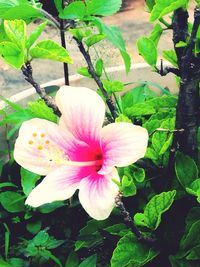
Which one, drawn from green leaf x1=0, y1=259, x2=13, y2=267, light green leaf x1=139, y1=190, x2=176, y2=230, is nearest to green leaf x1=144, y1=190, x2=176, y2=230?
light green leaf x1=139, y1=190, x2=176, y2=230

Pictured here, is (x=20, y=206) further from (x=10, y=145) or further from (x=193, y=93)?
(x=193, y=93)

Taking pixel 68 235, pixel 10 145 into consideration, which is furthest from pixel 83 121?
pixel 10 145

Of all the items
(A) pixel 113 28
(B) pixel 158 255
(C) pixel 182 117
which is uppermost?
(A) pixel 113 28

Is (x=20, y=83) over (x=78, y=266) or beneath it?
beneath

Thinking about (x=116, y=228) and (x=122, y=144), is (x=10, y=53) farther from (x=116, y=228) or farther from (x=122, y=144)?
(x=116, y=228)

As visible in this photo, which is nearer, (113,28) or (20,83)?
(113,28)

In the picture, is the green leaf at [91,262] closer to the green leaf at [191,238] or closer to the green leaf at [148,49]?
the green leaf at [191,238]

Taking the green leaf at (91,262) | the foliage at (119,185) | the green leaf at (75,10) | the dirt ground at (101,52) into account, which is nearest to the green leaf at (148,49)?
the foliage at (119,185)

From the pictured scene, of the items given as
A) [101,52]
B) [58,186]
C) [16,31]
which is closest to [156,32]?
[16,31]

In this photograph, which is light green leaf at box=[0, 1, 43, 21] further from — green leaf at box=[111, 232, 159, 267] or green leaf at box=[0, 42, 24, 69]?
green leaf at box=[111, 232, 159, 267]
